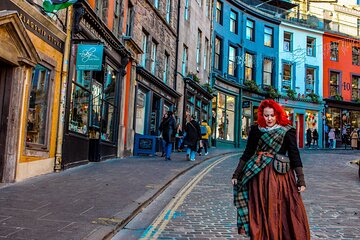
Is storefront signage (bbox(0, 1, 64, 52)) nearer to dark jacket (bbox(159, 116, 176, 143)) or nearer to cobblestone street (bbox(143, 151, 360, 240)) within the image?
cobblestone street (bbox(143, 151, 360, 240))

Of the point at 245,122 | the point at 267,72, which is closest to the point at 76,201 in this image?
the point at 245,122

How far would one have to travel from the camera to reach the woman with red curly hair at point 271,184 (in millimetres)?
3746

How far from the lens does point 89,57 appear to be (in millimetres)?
10398

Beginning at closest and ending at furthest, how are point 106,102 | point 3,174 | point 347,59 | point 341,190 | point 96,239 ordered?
point 96,239, point 3,174, point 341,190, point 106,102, point 347,59

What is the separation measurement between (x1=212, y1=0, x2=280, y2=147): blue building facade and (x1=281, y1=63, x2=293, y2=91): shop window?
91cm

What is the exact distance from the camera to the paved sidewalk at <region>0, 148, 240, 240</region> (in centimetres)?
473

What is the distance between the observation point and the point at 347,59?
118 ft

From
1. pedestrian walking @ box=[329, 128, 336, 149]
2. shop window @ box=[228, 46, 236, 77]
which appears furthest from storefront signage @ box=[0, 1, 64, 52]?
pedestrian walking @ box=[329, 128, 336, 149]

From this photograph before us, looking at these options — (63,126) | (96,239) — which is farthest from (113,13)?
(96,239)

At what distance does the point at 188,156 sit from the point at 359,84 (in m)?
28.0

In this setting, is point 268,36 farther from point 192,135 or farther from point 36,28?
point 36,28

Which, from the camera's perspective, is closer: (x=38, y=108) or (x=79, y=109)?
(x=38, y=108)

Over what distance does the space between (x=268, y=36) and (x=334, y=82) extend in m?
7.78

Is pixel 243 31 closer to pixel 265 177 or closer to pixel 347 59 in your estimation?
pixel 347 59
